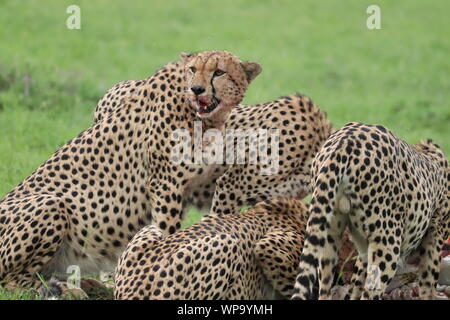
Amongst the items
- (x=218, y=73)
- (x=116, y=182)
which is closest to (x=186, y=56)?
(x=218, y=73)

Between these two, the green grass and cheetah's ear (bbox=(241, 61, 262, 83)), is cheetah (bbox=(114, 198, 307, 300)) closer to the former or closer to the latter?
cheetah's ear (bbox=(241, 61, 262, 83))

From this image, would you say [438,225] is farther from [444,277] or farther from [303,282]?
[303,282]

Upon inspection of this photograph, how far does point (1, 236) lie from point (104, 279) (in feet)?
3.01

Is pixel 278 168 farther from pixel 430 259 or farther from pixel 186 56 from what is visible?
pixel 430 259

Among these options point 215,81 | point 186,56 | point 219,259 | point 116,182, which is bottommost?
point 219,259

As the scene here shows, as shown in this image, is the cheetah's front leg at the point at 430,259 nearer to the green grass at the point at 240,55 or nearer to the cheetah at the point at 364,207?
the cheetah at the point at 364,207

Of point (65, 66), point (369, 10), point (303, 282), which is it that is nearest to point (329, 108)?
point (65, 66)

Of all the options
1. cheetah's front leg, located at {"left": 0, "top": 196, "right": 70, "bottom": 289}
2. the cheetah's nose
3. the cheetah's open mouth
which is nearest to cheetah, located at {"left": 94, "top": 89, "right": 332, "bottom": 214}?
the cheetah's open mouth

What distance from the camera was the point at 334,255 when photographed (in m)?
5.32

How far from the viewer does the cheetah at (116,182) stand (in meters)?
5.75

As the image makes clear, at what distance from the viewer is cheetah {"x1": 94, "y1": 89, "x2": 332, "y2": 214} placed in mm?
6207

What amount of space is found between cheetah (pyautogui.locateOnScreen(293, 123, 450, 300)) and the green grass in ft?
11.7

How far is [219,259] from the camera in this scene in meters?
5.28

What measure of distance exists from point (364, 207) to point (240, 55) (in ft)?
24.9
